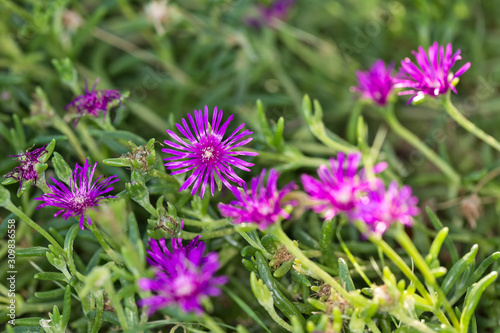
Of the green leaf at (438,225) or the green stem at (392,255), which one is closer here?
the green stem at (392,255)

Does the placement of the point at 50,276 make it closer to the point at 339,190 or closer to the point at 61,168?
the point at 61,168

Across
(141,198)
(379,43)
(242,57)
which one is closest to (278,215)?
(141,198)

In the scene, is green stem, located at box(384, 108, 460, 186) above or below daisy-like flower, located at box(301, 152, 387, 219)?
above

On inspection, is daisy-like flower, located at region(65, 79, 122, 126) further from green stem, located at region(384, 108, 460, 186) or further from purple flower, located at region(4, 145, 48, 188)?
green stem, located at region(384, 108, 460, 186)

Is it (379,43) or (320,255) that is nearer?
(320,255)

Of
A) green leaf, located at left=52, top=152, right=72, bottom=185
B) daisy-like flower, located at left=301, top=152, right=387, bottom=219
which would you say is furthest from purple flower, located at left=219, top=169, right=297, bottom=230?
green leaf, located at left=52, top=152, right=72, bottom=185

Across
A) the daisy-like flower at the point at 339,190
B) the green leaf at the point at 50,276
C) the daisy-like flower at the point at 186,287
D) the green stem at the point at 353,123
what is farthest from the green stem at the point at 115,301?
the green stem at the point at 353,123

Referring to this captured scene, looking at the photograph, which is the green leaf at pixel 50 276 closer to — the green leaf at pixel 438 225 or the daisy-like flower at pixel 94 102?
the daisy-like flower at pixel 94 102

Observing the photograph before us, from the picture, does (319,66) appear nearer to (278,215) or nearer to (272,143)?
(272,143)
